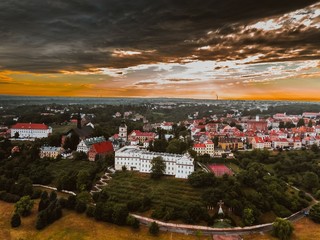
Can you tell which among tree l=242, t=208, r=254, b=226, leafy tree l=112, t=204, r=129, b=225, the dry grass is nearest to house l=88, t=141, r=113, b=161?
leafy tree l=112, t=204, r=129, b=225

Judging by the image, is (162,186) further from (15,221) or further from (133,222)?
(15,221)

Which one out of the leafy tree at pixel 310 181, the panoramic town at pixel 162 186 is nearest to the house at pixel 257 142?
the panoramic town at pixel 162 186

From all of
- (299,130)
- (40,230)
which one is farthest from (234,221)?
(299,130)

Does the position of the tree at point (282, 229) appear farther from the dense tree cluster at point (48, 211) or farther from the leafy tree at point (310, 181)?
the dense tree cluster at point (48, 211)

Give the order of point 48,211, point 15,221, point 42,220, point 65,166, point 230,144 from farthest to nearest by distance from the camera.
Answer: point 230,144
point 65,166
point 48,211
point 15,221
point 42,220

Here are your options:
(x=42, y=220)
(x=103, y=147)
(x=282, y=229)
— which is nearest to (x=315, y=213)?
(x=282, y=229)
